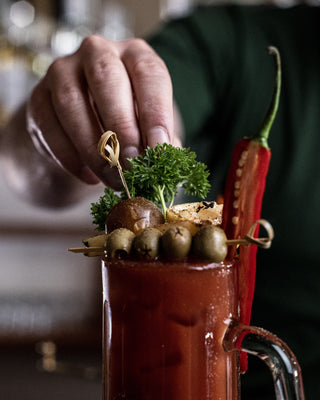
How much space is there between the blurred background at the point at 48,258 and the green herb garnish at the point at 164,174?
A: 1375 mm

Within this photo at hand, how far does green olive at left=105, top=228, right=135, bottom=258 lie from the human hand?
15 cm

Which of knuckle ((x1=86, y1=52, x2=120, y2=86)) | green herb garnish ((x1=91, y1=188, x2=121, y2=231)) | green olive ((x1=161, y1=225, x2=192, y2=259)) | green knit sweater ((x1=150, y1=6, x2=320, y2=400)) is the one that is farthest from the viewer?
green knit sweater ((x1=150, y1=6, x2=320, y2=400))

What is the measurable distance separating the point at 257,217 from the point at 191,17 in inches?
41.2

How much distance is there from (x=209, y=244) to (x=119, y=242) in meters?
0.06

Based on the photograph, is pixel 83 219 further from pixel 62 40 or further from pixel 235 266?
pixel 235 266

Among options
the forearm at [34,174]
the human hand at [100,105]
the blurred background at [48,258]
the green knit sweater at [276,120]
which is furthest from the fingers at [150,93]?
the blurred background at [48,258]

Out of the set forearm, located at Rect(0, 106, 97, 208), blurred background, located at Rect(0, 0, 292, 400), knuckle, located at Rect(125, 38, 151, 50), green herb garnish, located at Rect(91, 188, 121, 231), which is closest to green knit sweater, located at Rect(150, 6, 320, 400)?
forearm, located at Rect(0, 106, 97, 208)

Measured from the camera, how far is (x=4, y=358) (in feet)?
6.31

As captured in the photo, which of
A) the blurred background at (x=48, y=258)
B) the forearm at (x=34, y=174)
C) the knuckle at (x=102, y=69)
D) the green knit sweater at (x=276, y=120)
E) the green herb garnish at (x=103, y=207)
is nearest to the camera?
the green herb garnish at (x=103, y=207)

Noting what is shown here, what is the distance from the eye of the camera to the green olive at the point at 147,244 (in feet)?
1.34

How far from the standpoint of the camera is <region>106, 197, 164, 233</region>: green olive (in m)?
0.44

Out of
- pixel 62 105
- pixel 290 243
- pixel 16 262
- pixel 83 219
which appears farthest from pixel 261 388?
pixel 16 262

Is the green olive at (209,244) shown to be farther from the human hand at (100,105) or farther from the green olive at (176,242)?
the human hand at (100,105)

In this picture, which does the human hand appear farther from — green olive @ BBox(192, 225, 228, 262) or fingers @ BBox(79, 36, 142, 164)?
green olive @ BBox(192, 225, 228, 262)
